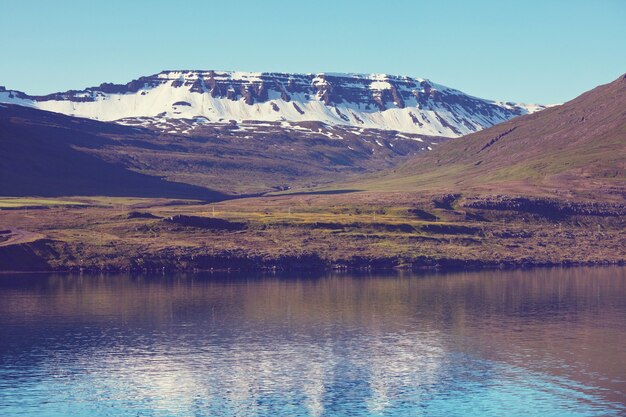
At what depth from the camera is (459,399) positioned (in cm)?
7938

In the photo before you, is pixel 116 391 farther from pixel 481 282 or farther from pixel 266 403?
pixel 481 282

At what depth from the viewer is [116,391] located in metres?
83.3

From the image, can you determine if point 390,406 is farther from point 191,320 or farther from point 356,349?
point 191,320

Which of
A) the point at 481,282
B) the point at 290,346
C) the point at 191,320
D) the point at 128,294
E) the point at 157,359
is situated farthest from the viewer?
the point at 481,282

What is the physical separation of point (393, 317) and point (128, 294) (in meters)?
47.8

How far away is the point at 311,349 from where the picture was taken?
102 meters

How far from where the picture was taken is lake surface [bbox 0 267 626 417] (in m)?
78.6

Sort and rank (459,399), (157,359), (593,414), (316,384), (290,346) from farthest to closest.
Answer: (290,346)
(157,359)
(316,384)
(459,399)
(593,414)

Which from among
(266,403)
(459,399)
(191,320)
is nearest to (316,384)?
(266,403)

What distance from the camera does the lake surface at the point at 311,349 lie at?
78.6 meters

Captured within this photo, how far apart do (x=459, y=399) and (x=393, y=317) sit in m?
47.4

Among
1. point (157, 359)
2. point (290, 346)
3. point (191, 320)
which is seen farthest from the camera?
point (191, 320)

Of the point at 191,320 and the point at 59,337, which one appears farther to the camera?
the point at 191,320

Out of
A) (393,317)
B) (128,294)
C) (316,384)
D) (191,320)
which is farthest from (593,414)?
(128,294)
